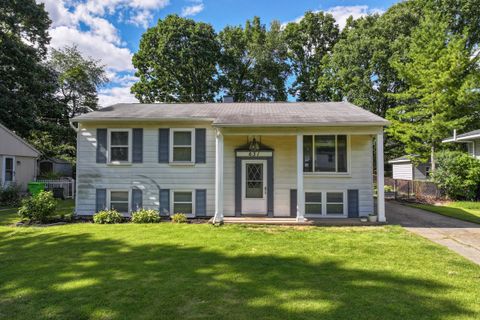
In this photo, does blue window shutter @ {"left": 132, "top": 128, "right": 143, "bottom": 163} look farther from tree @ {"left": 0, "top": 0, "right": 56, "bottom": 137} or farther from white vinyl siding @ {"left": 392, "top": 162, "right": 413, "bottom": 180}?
white vinyl siding @ {"left": 392, "top": 162, "right": 413, "bottom": 180}

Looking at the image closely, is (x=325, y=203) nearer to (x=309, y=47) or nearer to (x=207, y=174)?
(x=207, y=174)

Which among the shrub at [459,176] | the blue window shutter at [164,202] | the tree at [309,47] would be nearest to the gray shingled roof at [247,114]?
the blue window shutter at [164,202]

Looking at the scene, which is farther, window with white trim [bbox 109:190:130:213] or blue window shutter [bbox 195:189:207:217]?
window with white trim [bbox 109:190:130:213]

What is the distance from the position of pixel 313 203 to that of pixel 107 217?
7229mm

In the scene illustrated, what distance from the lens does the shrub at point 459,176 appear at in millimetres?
13891

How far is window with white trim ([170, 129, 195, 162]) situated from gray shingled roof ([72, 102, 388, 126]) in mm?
559

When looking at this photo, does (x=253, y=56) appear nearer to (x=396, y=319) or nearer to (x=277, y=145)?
(x=277, y=145)

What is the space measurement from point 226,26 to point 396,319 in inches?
1328

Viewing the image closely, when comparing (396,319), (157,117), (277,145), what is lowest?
(396,319)

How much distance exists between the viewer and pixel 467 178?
14062 millimetres

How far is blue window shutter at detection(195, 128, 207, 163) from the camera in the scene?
1037 cm

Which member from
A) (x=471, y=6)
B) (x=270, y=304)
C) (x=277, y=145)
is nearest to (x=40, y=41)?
(x=277, y=145)

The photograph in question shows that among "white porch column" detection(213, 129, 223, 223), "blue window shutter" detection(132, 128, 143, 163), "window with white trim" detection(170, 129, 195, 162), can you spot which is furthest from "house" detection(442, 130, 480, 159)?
"blue window shutter" detection(132, 128, 143, 163)

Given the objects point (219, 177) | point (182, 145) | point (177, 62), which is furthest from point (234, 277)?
point (177, 62)
